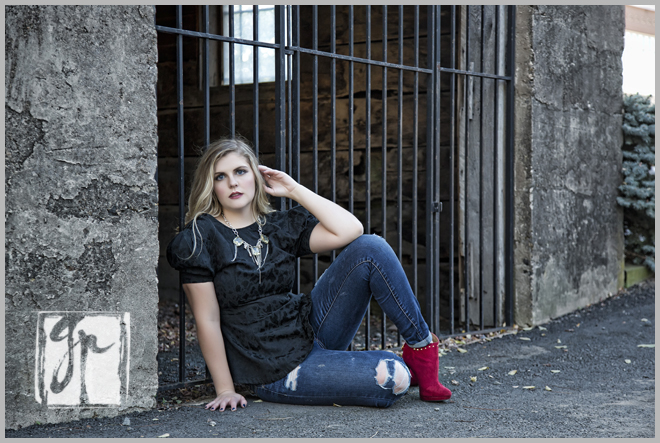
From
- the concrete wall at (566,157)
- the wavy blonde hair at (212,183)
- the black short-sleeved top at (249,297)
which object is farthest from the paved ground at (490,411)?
the concrete wall at (566,157)

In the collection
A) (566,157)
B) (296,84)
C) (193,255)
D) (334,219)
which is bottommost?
(193,255)

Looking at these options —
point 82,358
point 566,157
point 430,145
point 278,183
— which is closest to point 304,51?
point 278,183

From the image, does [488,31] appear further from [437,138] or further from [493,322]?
[493,322]

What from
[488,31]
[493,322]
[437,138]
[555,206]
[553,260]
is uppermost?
[488,31]

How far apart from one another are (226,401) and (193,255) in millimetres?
595

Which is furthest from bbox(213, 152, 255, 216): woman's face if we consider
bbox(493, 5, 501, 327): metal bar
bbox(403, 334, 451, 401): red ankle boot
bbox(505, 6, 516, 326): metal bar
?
bbox(505, 6, 516, 326): metal bar

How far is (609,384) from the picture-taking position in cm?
326

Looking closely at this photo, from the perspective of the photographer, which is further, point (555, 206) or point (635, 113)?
point (635, 113)

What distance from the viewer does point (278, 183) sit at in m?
2.90

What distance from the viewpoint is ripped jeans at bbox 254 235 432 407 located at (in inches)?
106

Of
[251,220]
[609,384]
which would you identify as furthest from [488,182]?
[251,220]

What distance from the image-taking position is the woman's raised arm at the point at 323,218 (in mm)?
2801

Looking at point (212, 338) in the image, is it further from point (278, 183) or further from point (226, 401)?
point (278, 183)

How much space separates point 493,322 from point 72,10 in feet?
11.2
